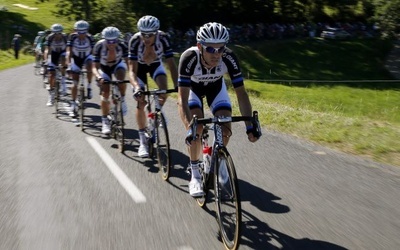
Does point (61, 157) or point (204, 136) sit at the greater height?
point (204, 136)

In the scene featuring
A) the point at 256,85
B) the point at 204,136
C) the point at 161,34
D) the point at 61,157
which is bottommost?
the point at 256,85

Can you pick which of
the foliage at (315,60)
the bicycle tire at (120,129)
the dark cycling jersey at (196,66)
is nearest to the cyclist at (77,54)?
the bicycle tire at (120,129)

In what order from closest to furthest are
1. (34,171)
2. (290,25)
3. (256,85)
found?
(34,171), (256,85), (290,25)

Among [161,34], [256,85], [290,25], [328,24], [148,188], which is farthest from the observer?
[328,24]

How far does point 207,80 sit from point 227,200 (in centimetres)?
176

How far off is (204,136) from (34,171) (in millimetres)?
3218

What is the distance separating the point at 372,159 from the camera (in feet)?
24.1

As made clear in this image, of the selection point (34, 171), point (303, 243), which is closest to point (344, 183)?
point (303, 243)

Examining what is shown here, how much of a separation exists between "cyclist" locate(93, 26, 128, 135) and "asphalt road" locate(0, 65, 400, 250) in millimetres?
967

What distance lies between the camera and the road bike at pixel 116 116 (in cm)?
828

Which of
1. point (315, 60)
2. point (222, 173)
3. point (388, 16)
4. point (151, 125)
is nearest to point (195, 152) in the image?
point (222, 173)

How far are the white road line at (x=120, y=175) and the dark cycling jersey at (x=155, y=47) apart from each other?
1.80 metres

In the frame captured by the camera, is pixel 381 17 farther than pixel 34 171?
Yes

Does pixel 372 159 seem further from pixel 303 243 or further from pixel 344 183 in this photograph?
pixel 303 243
